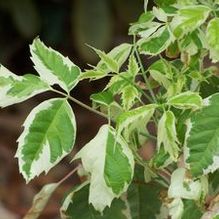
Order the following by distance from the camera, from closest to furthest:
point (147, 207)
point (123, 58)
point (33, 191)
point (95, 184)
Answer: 1. point (95, 184)
2. point (123, 58)
3. point (147, 207)
4. point (33, 191)

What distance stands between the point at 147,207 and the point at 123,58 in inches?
9.8

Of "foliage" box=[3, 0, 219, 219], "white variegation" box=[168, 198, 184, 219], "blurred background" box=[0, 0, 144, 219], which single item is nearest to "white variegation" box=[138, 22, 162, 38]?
"foliage" box=[3, 0, 219, 219]

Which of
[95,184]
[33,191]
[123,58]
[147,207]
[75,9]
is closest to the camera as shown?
[95,184]

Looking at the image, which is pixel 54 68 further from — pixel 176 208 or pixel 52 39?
pixel 52 39

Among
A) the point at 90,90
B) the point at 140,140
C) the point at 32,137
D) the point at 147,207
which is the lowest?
the point at 90,90

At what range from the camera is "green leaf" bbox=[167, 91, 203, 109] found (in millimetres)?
965

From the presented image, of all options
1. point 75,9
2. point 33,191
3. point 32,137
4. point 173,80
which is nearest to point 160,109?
point 173,80

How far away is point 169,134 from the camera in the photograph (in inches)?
38.2

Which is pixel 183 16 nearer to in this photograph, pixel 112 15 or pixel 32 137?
pixel 32 137


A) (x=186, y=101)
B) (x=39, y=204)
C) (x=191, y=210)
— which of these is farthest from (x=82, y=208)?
(x=186, y=101)

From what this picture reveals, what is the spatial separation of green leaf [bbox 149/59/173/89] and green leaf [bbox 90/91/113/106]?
0.08 meters

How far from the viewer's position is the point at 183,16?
3.35 feet

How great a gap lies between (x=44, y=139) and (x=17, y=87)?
0.24ft

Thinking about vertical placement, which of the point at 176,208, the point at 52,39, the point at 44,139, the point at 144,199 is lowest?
the point at 52,39
